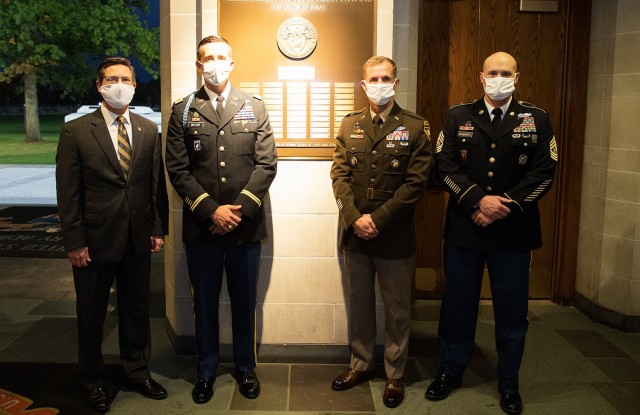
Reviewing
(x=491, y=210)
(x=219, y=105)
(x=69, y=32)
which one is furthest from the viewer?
(x=69, y=32)

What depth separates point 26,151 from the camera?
18984 millimetres

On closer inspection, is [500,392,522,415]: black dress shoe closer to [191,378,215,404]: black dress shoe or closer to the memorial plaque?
[191,378,215,404]: black dress shoe

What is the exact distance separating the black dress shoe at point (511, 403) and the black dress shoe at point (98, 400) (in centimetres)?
191

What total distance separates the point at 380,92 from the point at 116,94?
1252 mm

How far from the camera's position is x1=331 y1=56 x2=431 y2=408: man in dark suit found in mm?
3025

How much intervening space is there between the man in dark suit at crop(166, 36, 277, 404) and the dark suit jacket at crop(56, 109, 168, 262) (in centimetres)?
14

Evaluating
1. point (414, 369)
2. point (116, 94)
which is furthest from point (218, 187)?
point (414, 369)

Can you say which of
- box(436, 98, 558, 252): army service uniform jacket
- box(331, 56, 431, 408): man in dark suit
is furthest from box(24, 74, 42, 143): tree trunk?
box(436, 98, 558, 252): army service uniform jacket

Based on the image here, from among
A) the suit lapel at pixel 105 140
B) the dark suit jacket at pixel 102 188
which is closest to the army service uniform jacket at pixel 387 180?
the dark suit jacket at pixel 102 188

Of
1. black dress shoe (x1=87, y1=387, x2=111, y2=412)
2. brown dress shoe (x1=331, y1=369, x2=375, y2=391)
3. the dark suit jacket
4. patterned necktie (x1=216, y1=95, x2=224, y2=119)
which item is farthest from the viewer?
brown dress shoe (x1=331, y1=369, x2=375, y2=391)

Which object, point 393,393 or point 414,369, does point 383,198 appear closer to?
point 393,393

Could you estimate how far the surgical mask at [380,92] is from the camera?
3.04 m

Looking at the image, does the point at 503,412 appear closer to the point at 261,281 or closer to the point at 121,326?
the point at 261,281

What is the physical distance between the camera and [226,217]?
9.68ft
